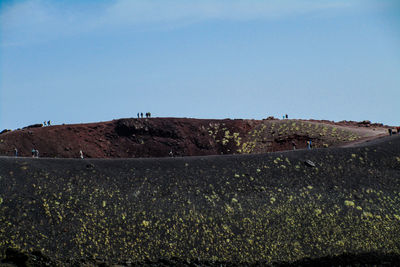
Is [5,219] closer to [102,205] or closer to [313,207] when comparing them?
[102,205]

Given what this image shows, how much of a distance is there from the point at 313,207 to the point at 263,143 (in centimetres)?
3258

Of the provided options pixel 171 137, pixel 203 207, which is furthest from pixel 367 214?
pixel 171 137

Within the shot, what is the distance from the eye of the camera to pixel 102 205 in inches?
1545

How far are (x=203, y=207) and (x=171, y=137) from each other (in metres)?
37.6

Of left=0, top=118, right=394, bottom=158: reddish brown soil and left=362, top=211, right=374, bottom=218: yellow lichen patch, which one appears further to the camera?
left=0, top=118, right=394, bottom=158: reddish brown soil

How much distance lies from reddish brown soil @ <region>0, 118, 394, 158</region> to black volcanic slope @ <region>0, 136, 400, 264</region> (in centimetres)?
2406

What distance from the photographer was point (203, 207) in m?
39.9

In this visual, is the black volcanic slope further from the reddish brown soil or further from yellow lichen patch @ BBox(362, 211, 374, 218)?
the reddish brown soil

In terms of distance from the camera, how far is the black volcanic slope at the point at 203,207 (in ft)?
117

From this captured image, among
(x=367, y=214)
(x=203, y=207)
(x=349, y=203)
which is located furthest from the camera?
(x=349, y=203)

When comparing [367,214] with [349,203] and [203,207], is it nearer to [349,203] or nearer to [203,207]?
[349,203]

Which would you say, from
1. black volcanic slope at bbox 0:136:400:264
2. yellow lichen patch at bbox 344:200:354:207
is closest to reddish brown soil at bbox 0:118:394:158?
black volcanic slope at bbox 0:136:400:264

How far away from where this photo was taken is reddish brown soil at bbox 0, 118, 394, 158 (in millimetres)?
70062

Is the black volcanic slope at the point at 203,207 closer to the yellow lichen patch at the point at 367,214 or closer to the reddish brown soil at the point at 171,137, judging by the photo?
the yellow lichen patch at the point at 367,214
